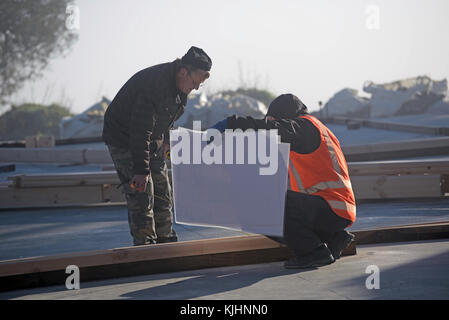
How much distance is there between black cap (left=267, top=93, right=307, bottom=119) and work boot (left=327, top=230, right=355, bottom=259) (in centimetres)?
84

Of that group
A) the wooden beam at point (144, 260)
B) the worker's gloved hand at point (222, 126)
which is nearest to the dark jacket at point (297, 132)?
the worker's gloved hand at point (222, 126)

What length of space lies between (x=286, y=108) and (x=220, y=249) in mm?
1030

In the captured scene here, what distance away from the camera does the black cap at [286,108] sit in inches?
165

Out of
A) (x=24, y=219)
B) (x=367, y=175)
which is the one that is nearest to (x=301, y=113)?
(x=367, y=175)

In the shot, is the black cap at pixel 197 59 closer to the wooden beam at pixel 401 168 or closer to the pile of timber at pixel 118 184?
the pile of timber at pixel 118 184

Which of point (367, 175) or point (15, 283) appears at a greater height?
point (367, 175)

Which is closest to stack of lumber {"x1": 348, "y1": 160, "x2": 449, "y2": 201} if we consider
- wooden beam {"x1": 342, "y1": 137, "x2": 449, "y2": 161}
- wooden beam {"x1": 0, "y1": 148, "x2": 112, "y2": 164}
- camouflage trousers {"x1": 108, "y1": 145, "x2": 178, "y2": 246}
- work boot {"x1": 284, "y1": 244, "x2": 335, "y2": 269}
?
camouflage trousers {"x1": 108, "y1": 145, "x2": 178, "y2": 246}

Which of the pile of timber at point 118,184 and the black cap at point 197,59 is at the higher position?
the black cap at point 197,59

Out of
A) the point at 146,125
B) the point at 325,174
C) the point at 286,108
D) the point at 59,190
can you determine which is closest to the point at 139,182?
the point at 146,125

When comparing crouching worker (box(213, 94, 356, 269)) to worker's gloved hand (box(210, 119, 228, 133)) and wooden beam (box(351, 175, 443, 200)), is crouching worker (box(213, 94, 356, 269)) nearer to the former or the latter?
worker's gloved hand (box(210, 119, 228, 133))

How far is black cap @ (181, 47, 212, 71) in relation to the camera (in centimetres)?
461

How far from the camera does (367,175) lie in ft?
25.0
